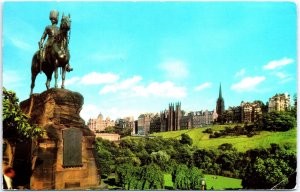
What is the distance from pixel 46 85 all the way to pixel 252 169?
24.4ft

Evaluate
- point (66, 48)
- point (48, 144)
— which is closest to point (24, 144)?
point (48, 144)

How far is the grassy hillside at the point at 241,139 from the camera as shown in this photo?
14131 millimetres

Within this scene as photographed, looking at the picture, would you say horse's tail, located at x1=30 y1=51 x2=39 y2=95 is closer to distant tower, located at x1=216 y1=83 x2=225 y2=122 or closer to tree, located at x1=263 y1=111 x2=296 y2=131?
distant tower, located at x1=216 y1=83 x2=225 y2=122

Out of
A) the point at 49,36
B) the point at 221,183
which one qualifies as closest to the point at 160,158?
the point at 221,183

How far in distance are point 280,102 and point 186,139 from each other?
4.24m

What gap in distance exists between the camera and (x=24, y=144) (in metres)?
12.8

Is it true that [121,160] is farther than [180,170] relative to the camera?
Yes

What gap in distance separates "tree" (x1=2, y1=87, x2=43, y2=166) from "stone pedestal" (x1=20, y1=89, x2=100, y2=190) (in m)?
0.42

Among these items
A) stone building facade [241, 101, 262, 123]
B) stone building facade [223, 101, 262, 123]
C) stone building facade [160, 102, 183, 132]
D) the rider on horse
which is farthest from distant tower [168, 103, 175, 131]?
the rider on horse

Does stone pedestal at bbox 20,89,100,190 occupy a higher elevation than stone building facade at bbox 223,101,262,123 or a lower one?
lower

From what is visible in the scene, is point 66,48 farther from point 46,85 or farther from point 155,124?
point 155,124

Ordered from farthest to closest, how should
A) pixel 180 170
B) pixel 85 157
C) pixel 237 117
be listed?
pixel 237 117 < pixel 180 170 < pixel 85 157

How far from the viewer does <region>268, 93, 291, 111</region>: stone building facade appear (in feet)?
45.9

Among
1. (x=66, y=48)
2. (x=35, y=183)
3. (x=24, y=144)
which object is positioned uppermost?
(x=66, y=48)
